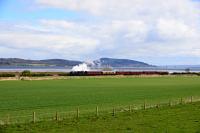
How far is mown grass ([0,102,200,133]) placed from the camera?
31109 millimetres

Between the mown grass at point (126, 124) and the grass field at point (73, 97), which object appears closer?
the mown grass at point (126, 124)

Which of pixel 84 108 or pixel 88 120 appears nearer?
pixel 88 120

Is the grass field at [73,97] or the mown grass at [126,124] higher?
the grass field at [73,97]

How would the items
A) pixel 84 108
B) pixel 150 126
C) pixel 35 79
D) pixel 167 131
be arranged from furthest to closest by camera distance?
pixel 35 79, pixel 84 108, pixel 150 126, pixel 167 131

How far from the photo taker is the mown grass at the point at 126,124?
31109 millimetres

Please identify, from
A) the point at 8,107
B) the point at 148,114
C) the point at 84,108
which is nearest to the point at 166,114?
the point at 148,114

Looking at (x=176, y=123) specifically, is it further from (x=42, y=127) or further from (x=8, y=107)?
(x=8, y=107)

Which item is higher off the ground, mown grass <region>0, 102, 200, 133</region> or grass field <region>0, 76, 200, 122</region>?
grass field <region>0, 76, 200, 122</region>

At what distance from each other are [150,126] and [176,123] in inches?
105

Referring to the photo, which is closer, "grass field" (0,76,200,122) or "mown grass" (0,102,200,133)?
"mown grass" (0,102,200,133)

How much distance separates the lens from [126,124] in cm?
3422

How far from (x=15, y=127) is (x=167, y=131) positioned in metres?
10.4

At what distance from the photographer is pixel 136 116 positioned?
3928 cm

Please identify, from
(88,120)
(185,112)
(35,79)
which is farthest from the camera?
(35,79)
